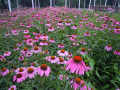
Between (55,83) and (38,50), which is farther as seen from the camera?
(38,50)

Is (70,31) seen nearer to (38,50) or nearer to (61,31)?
(61,31)

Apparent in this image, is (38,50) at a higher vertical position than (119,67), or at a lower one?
higher

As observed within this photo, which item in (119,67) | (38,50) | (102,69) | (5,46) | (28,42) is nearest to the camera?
(38,50)

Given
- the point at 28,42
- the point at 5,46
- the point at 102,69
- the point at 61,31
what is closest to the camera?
the point at 28,42

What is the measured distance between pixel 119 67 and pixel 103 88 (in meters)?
0.33

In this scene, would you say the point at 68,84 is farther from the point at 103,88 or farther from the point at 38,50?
the point at 103,88

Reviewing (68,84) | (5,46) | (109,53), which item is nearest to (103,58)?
(109,53)

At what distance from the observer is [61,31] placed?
81.5 inches

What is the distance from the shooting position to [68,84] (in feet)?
2.72

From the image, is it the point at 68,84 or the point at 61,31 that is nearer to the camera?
the point at 68,84

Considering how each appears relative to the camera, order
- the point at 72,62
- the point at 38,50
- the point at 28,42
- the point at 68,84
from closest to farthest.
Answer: the point at 72,62 → the point at 68,84 → the point at 38,50 → the point at 28,42

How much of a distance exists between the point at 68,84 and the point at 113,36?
0.98m

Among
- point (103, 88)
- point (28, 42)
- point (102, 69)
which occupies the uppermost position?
point (28, 42)

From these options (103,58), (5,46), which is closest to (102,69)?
(103,58)
